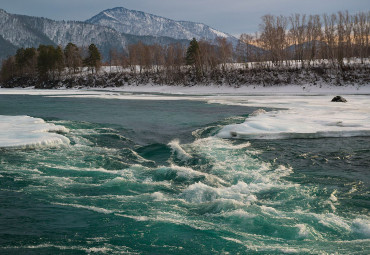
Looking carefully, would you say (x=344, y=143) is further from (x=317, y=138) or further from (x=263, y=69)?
(x=263, y=69)

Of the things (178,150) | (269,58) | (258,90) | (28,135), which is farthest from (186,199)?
(269,58)

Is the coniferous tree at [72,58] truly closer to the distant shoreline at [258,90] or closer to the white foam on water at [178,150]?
the distant shoreline at [258,90]

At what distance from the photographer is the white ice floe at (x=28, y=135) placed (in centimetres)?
1189

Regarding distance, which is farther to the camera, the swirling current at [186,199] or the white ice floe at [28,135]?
the white ice floe at [28,135]

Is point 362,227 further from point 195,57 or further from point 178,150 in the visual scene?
point 195,57

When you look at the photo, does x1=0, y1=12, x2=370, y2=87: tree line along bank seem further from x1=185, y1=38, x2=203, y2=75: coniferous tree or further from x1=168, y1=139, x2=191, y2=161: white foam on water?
x1=168, y1=139, x2=191, y2=161: white foam on water

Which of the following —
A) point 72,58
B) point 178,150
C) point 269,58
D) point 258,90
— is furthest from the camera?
point 72,58

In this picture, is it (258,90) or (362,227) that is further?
(258,90)

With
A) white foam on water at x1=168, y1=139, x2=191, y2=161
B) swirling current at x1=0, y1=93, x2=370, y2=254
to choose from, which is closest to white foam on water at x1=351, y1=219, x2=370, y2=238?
swirling current at x1=0, y1=93, x2=370, y2=254

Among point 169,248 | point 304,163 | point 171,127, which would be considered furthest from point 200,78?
point 169,248

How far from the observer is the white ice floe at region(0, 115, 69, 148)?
39.0ft

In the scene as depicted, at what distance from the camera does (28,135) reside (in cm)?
1316

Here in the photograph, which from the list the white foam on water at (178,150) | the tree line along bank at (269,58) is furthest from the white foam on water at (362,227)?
the tree line along bank at (269,58)

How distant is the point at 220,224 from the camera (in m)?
6.09
